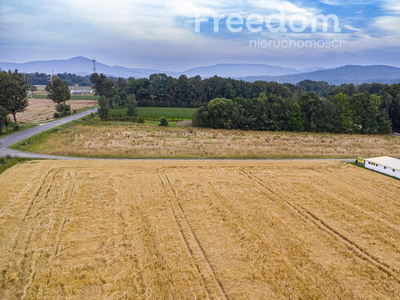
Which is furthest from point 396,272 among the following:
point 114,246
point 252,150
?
point 252,150

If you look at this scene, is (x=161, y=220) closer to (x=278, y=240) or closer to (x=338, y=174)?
(x=278, y=240)

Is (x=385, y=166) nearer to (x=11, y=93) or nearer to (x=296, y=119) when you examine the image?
(x=296, y=119)

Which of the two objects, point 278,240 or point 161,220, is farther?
point 161,220

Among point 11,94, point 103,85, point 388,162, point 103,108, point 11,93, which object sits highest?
point 103,85

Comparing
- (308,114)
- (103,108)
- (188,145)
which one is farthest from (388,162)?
A: (103,108)

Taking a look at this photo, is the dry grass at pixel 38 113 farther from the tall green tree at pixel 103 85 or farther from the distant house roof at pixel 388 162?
the distant house roof at pixel 388 162

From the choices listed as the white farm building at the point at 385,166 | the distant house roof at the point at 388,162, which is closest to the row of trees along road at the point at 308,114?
the distant house roof at the point at 388,162
